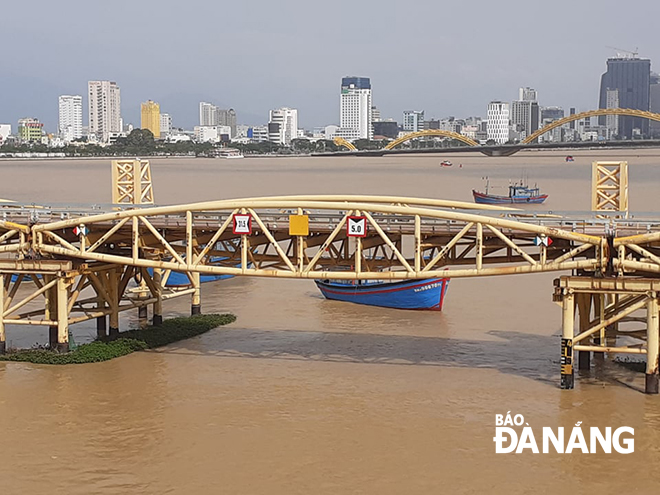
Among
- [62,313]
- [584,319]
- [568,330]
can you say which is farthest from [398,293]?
[62,313]

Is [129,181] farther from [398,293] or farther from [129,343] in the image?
[398,293]

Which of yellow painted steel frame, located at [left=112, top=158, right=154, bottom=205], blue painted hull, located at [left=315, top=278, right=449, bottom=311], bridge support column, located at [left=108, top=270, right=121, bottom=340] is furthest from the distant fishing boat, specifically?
bridge support column, located at [left=108, top=270, right=121, bottom=340]

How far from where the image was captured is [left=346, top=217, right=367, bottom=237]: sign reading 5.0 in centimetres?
2234

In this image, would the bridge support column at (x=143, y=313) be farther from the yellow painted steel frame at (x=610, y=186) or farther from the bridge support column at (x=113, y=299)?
the yellow painted steel frame at (x=610, y=186)

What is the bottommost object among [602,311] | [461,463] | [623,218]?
[461,463]

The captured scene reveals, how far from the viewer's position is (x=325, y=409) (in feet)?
67.3

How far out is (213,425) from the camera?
19.4 metres

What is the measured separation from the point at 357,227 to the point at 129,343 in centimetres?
749

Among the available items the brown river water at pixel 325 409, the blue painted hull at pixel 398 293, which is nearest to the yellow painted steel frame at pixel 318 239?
the brown river water at pixel 325 409

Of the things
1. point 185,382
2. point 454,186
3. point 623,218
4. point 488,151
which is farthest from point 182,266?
point 488,151

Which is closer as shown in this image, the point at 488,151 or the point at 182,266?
the point at 182,266

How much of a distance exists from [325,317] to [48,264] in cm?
971

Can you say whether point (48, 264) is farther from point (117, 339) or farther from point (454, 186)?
point (454, 186)

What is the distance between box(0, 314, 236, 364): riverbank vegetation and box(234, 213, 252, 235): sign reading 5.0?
197 inches
